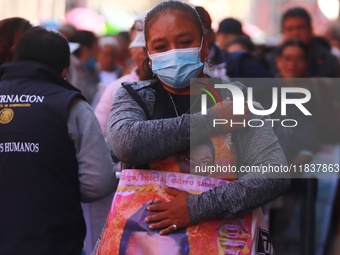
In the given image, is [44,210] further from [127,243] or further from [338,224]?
[338,224]

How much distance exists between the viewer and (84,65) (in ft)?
38.3

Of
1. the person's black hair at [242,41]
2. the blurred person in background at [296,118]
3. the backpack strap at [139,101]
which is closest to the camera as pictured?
the backpack strap at [139,101]

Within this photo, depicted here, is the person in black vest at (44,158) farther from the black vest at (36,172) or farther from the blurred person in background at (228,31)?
the blurred person in background at (228,31)

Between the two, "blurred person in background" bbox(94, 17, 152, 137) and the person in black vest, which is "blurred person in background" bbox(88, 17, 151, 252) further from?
the person in black vest

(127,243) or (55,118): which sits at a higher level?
(55,118)

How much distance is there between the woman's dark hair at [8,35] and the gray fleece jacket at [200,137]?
1.80 m

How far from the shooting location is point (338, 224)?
7.91m

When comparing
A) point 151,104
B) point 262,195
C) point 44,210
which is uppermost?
point 151,104

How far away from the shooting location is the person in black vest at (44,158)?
460 centimetres

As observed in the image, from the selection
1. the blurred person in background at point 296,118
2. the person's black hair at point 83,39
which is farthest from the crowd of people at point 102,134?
the person's black hair at point 83,39

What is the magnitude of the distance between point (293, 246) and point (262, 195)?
4226mm

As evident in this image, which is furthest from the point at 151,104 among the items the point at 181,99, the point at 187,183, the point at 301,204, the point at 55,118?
the point at 301,204

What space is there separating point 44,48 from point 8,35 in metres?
0.77

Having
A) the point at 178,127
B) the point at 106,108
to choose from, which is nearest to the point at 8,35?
the point at 106,108
